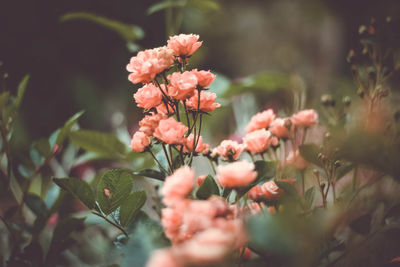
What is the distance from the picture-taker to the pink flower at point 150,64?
0.32 meters

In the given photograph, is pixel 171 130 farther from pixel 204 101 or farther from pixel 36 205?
pixel 36 205

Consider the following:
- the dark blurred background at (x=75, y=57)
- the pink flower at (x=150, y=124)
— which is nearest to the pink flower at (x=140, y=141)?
the pink flower at (x=150, y=124)

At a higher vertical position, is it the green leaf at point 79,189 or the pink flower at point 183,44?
the pink flower at point 183,44

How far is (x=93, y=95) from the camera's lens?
4.90 feet

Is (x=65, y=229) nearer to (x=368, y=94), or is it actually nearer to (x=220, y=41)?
(x=368, y=94)

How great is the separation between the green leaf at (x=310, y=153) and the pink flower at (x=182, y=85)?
155mm

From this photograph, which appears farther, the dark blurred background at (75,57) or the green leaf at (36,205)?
the dark blurred background at (75,57)

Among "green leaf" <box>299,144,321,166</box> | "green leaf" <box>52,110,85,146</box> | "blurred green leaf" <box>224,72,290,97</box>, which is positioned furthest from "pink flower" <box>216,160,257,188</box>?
"blurred green leaf" <box>224,72,290,97</box>

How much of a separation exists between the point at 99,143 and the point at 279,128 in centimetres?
31

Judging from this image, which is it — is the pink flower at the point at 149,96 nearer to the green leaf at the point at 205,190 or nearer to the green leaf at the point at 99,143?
the green leaf at the point at 205,190

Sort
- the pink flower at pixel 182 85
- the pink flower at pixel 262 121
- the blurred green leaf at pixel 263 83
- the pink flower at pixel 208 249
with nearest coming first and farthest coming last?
the pink flower at pixel 208 249
the pink flower at pixel 182 85
the pink flower at pixel 262 121
the blurred green leaf at pixel 263 83

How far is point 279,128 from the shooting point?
1.37 ft

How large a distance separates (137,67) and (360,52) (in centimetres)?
33

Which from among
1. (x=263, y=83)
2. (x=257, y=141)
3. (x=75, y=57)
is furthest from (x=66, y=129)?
(x=75, y=57)
